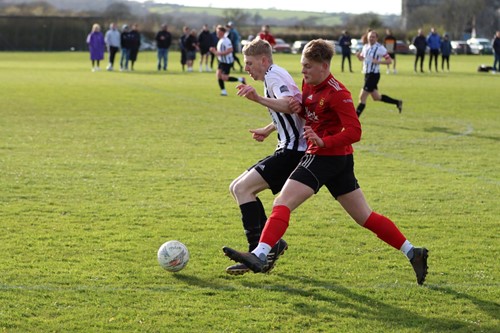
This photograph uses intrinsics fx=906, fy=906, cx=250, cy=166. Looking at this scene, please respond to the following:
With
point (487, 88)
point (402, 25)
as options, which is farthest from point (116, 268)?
point (402, 25)

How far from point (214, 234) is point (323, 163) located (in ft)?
7.18

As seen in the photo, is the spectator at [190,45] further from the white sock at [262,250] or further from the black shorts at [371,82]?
the white sock at [262,250]

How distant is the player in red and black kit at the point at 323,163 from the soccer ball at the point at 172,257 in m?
0.80

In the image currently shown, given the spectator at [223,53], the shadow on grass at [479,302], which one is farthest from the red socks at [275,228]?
the spectator at [223,53]

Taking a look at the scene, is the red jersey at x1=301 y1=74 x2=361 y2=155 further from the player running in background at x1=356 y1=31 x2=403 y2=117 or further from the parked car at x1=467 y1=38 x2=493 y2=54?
the parked car at x1=467 y1=38 x2=493 y2=54

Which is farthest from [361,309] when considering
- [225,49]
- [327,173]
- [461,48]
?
[461,48]

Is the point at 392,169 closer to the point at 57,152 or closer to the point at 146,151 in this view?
the point at 146,151

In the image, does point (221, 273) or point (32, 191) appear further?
point (32, 191)

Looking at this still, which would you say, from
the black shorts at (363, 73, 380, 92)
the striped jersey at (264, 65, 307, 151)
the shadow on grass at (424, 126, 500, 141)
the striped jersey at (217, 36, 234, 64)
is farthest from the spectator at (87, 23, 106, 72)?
the striped jersey at (264, 65, 307, 151)

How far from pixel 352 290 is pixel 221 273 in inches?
40.8

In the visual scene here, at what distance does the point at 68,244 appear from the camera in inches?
308

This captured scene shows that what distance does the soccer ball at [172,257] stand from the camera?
6734 millimetres

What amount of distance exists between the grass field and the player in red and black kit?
34 centimetres

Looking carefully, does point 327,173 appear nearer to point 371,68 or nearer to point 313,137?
point 313,137
